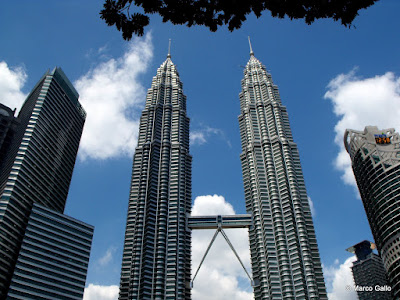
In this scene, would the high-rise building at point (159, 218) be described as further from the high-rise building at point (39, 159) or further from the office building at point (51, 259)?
the high-rise building at point (39, 159)

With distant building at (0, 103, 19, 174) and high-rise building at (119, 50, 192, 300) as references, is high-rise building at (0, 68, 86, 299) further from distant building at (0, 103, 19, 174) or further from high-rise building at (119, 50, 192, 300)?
high-rise building at (119, 50, 192, 300)

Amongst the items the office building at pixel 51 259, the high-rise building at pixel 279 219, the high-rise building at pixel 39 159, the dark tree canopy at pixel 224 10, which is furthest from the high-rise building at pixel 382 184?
the dark tree canopy at pixel 224 10

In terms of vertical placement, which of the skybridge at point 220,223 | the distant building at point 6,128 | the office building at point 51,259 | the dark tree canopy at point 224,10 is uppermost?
the distant building at point 6,128

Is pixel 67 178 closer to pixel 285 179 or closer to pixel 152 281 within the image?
pixel 152 281

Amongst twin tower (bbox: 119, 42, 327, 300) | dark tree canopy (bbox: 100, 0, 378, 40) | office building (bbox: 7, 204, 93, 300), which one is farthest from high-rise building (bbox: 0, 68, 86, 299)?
dark tree canopy (bbox: 100, 0, 378, 40)

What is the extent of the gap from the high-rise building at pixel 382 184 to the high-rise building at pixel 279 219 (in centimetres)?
2545

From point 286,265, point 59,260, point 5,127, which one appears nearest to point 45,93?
point 5,127

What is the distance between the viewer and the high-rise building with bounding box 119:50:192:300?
5689 inches

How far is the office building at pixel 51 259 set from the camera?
118 metres

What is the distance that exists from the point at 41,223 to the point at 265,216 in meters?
92.4

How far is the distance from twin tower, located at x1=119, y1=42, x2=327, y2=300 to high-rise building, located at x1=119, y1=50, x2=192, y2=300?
1.10ft

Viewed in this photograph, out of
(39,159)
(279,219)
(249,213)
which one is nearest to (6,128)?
(39,159)

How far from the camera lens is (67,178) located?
6983 inches

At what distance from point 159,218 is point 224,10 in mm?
151263
